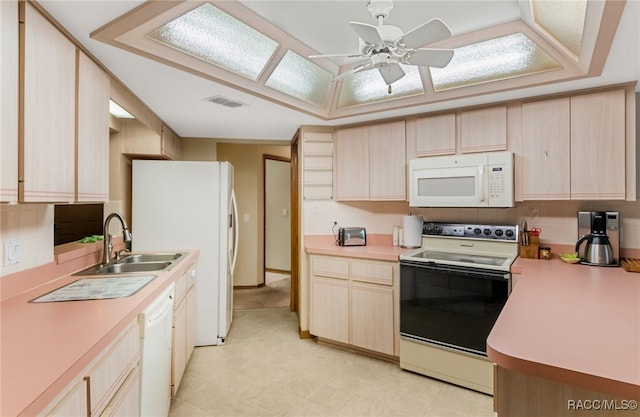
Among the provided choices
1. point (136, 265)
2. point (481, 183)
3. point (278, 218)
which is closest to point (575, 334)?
point (481, 183)

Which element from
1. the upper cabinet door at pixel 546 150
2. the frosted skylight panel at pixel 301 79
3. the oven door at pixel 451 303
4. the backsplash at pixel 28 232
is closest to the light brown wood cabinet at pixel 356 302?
the oven door at pixel 451 303

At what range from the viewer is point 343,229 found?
10.6 feet

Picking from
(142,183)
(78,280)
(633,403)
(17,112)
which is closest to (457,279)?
(633,403)

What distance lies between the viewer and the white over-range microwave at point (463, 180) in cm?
246

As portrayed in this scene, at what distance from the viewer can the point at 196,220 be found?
310 centimetres

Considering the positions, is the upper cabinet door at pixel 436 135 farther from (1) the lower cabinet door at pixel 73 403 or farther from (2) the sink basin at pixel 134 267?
(1) the lower cabinet door at pixel 73 403

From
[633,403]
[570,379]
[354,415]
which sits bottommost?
[354,415]

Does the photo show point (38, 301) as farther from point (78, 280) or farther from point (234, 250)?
point (234, 250)

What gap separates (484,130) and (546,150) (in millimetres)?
450

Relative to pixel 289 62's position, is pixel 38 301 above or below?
below

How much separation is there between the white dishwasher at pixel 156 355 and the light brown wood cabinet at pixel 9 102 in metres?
0.76

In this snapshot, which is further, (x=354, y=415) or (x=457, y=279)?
(x=457, y=279)

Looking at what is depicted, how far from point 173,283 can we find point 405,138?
2221mm

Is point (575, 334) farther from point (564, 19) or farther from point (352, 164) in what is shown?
point (352, 164)
